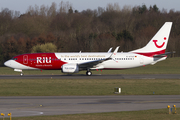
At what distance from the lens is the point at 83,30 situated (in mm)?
114938

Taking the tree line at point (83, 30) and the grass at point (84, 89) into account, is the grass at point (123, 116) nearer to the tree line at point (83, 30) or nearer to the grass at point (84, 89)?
the grass at point (84, 89)

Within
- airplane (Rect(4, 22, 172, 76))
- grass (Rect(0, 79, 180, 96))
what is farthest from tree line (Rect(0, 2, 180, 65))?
grass (Rect(0, 79, 180, 96))

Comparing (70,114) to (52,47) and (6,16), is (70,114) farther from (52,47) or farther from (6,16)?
(6,16)

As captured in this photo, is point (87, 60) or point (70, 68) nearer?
point (70, 68)

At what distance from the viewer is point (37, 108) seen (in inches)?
663

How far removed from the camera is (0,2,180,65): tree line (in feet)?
298

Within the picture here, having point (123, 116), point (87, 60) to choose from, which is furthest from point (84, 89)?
point (87, 60)

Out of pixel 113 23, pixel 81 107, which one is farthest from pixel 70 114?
pixel 113 23

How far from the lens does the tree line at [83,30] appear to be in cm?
9094

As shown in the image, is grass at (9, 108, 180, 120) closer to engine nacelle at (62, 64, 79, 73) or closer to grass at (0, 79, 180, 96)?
grass at (0, 79, 180, 96)

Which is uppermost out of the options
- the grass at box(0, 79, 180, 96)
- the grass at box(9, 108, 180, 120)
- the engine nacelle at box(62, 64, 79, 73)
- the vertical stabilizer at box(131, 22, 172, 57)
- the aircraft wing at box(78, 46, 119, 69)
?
the vertical stabilizer at box(131, 22, 172, 57)

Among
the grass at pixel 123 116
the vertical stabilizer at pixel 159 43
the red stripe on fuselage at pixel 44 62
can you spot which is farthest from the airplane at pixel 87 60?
the grass at pixel 123 116

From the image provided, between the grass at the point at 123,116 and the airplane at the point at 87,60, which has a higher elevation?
the airplane at the point at 87,60

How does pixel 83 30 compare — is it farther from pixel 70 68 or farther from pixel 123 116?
pixel 123 116
